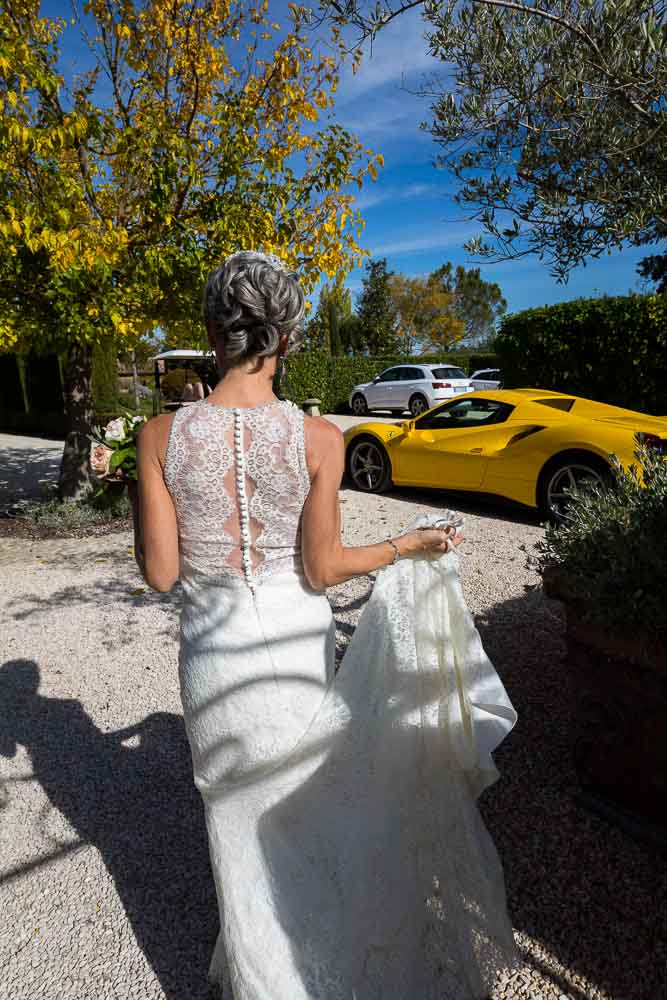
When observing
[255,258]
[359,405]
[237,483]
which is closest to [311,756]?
[237,483]

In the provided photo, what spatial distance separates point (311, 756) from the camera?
1.80 m

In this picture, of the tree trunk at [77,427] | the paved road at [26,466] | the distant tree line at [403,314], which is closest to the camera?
the tree trunk at [77,427]

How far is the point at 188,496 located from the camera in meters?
1.66

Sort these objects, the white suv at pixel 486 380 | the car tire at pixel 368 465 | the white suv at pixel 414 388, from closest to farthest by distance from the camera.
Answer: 1. the car tire at pixel 368 465
2. the white suv at pixel 414 388
3. the white suv at pixel 486 380

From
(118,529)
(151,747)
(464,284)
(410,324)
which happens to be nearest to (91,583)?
(118,529)

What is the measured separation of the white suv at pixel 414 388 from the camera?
19.6m

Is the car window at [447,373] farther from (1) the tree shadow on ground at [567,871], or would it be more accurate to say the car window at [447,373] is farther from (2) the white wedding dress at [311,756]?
(2) the white wedding dress at [311,756]

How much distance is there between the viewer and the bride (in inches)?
64.8

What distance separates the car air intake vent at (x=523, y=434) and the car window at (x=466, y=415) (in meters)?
0.31

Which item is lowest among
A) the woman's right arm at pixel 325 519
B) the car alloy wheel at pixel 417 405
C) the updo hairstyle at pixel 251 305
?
the car alloy wheel at pixel 417 405

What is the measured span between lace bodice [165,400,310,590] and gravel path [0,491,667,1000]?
1407 millimetres

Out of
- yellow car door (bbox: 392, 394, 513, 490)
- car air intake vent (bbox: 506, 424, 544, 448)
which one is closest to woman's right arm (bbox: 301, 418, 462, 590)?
car air intake vent (bbox: 506, 424, 544, 448)

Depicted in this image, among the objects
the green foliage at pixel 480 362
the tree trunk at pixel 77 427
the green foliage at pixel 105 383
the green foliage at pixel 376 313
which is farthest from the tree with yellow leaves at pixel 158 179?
the green foliage at pixel 376 313

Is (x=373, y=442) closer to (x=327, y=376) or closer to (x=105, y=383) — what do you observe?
(x=105, y=383)
